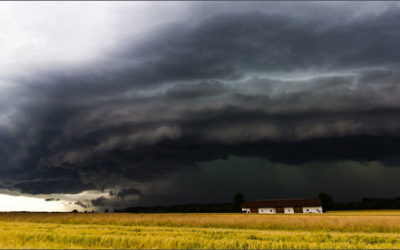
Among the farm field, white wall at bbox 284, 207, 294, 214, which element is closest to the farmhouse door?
white wall at bbox 284, 207, 294, 214

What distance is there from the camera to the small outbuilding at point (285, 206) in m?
84.8

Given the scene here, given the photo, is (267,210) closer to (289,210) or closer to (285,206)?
(285,206)

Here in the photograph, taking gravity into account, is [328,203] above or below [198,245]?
below

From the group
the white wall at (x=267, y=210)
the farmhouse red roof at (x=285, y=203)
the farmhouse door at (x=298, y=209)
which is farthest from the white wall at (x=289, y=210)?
the white wall at (x=267, y=210)

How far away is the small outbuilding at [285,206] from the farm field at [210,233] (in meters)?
53.3

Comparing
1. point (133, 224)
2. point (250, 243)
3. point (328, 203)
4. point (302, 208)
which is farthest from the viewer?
point (328, 203)

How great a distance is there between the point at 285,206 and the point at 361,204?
47539 mm

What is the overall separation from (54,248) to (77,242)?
3991 mm

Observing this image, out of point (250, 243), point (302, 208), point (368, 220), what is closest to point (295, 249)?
point (250, 243)

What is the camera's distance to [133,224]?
33719mm

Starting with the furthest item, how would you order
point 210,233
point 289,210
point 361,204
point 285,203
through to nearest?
point 361,204 → point 285,203 → point 289,210 → point 210,233

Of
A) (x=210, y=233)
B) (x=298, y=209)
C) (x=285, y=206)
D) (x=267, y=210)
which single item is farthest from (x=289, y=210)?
(x=210, y=233)

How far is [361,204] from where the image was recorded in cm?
11444

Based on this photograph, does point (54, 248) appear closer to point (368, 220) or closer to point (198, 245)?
point (198, 245)
